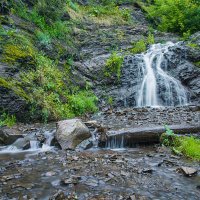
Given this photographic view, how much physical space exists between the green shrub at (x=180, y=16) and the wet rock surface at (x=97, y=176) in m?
16.7

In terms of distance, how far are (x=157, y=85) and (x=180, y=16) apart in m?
9.02

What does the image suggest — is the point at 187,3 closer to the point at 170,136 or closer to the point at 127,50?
the point at 127,50

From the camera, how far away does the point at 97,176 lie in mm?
5383

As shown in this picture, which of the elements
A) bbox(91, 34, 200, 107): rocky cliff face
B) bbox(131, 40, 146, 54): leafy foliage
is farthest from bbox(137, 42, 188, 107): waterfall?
bbox(131, 40, 146, 54): leafy foliage

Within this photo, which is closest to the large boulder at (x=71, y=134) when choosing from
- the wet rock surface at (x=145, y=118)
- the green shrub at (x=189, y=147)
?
the wet rock surface at (x=145, y=118)

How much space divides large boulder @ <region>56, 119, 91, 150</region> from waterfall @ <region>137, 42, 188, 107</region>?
22.9 feet

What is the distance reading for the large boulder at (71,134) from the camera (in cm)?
751

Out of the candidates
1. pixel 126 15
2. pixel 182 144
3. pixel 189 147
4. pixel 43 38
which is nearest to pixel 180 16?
pixel 126 15

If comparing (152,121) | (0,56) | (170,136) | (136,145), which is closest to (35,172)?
(136,145)

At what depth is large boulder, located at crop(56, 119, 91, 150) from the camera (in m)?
7.51

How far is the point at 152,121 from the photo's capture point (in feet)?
31.5

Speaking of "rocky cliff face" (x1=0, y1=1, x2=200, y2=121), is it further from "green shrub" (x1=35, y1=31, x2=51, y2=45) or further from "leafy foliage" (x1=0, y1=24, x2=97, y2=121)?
"leafy foliage" (x1=0, y1=24, x2=97, y2=121)

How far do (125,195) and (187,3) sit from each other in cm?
2024

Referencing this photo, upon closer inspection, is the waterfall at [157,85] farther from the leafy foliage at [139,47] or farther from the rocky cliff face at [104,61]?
the leafy foliage at [139,47]
